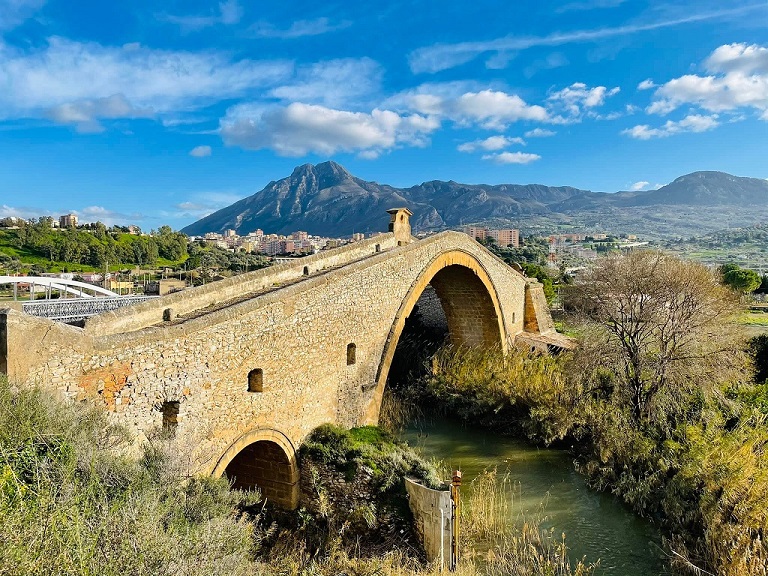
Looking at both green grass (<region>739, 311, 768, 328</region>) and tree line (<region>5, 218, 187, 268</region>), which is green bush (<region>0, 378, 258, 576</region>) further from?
tree line (<region>5, 218, 187, 268</region>)

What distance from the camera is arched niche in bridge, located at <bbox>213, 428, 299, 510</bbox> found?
9000 mm

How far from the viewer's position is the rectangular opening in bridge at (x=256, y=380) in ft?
26.8

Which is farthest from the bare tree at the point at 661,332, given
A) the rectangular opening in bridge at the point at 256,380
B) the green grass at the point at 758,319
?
the green grass at the point at 758,319

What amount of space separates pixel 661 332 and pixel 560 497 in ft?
15.4

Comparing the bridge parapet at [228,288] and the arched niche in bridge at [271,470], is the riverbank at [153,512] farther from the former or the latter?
the bridge parapet at [228,288]

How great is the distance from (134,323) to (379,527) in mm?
5304

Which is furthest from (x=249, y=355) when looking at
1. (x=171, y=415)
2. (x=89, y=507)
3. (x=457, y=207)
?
(x=457, y=207)

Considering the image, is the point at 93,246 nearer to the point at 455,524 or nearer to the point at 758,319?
the point at 455,524

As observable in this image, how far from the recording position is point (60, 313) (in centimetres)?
1334

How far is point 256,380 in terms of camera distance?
823 centimetres

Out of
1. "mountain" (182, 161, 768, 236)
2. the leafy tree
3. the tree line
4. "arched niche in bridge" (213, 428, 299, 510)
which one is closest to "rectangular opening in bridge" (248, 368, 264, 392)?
"arched niche in bridge" (213, 428, 299, 510)

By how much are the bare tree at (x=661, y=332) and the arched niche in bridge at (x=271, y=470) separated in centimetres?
813

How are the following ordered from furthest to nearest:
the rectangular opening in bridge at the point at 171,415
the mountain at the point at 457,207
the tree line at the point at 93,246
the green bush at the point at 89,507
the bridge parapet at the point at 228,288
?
the mountain at the point at 457,207
the tree line at the point at 93,246
the bridge parapet at the point at 228,288
the rectangular opening in bridge at the point at 171,415
the green bush at the point at 89,507

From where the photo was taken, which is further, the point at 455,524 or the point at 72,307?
the point at 72,307
